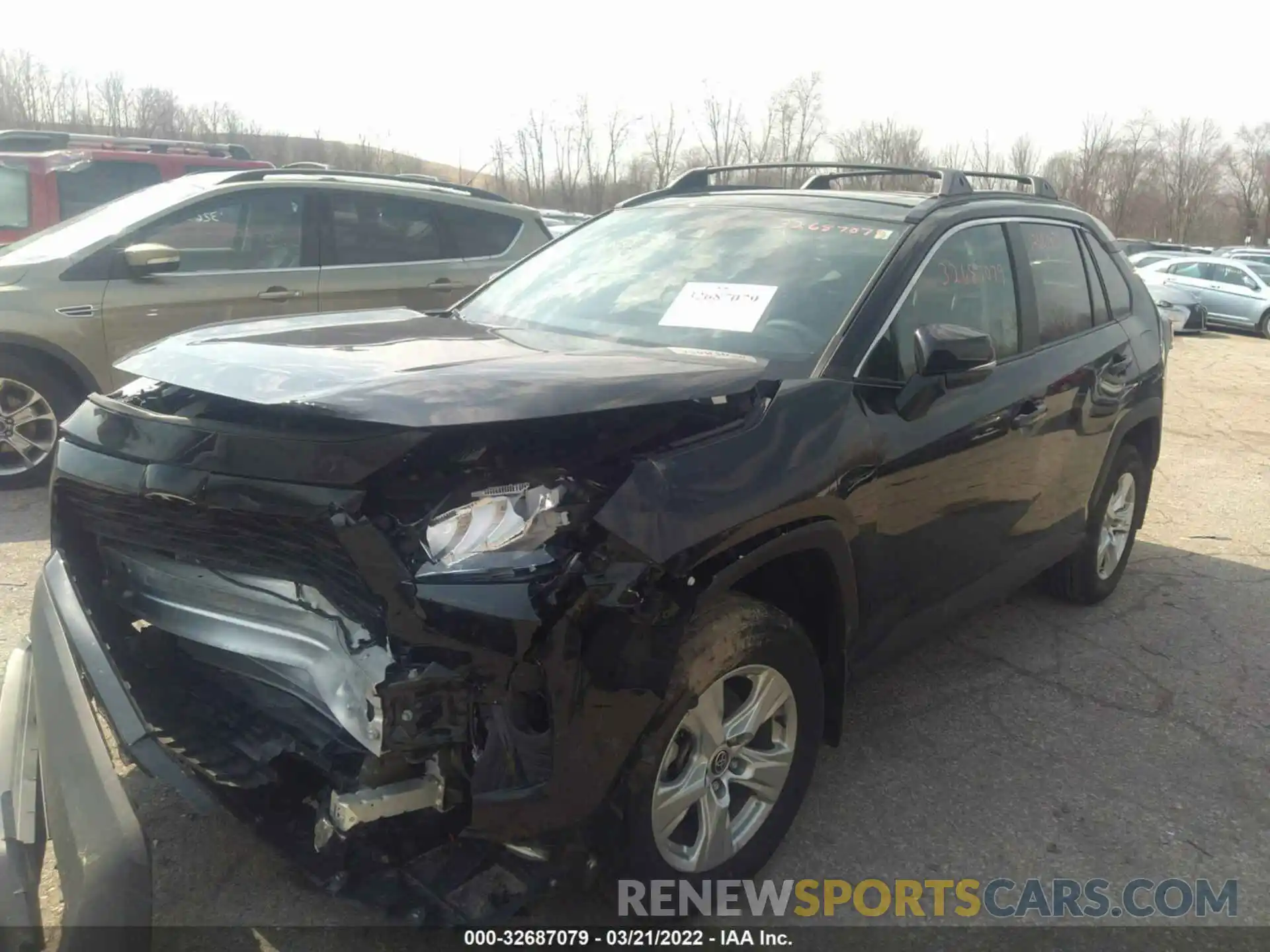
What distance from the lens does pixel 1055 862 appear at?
121 inches

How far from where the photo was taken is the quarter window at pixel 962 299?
10.6 ft

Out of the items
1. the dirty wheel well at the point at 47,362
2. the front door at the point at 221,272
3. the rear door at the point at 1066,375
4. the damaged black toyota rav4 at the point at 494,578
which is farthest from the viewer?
the front door at the point at 221,272

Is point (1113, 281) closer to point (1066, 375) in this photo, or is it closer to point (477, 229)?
point (1066, 375)

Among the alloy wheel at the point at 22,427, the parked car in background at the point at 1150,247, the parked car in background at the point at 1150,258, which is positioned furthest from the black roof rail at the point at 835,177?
the parked car in background at the point at 1150,247

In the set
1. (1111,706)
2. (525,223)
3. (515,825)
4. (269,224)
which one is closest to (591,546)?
(515,825)

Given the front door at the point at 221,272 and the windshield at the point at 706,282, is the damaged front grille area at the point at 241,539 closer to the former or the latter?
the windshield at the point at 706,282

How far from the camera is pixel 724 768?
267 cm

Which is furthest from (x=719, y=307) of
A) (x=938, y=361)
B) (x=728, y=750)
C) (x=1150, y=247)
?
(x=1150, y=247)

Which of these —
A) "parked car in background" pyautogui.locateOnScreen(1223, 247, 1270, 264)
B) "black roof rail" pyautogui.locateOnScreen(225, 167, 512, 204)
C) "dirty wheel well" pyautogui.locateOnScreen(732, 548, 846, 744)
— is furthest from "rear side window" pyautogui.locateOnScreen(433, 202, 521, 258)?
"parked car in background" pyautogui.locateOnScreen(1223, 247, 1270, 264)

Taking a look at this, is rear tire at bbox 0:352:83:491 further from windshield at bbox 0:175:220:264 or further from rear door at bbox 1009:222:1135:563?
rear door at bbox 1009:222:1135:563

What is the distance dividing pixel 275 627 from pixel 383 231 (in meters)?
5.12

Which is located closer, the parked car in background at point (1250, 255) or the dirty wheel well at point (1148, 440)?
the dirty wheel well at point (1148, 440)

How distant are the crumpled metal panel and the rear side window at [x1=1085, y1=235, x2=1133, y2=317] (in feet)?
13.0

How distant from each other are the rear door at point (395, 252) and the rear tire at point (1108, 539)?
4.07 metres
